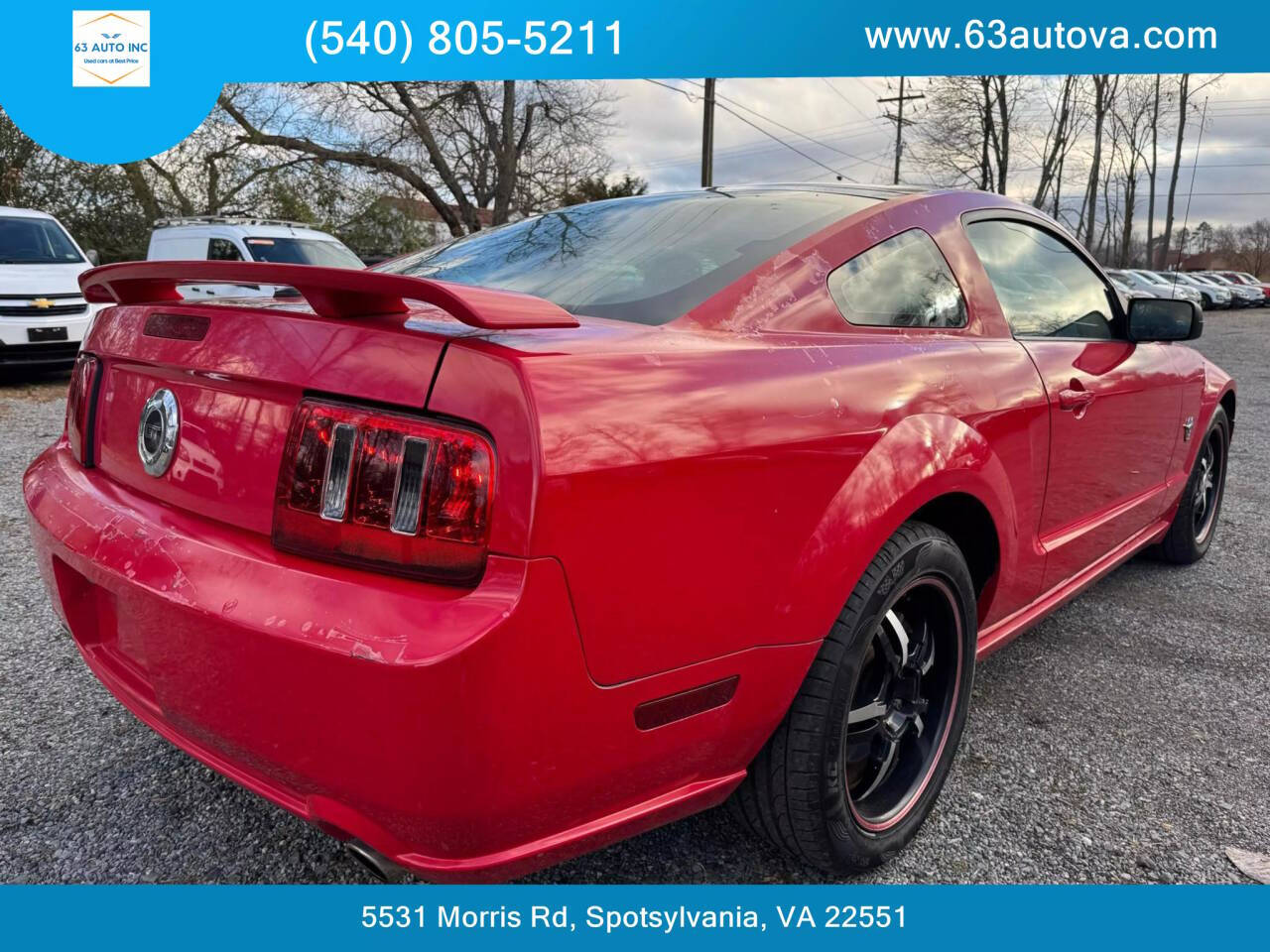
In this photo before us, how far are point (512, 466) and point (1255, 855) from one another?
1942 mm

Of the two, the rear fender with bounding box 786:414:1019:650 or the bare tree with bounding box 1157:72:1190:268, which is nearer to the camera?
the rear fender with bounding box 786:414:1019:650

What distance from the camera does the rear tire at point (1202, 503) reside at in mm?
3918

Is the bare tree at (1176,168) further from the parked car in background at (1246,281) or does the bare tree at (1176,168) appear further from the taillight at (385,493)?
the taillight at (385,493)

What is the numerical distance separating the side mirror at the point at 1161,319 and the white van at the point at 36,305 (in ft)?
27.1

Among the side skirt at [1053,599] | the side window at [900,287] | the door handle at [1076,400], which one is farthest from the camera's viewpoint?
the door handle at [1076,400]

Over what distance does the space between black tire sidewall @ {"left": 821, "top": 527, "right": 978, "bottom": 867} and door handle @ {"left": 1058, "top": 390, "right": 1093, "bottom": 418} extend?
28.6 inches

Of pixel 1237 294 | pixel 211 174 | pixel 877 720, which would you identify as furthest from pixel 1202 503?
pixel 1237 294

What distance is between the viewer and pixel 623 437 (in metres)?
1.35

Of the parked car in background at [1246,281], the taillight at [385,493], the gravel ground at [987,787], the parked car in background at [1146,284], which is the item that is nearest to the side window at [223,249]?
the gravel ground at [987,787]

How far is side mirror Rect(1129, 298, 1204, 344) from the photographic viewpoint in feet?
9.71

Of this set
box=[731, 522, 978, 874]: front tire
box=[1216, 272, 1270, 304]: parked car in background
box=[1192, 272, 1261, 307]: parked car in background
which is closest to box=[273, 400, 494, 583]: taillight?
box=[731, 522, 978, 874]: front tire

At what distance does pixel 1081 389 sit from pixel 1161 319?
65 cm

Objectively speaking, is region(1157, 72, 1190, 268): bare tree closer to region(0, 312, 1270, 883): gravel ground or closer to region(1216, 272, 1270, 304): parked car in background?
region(1216, 272, 1270, 304): parked car in background

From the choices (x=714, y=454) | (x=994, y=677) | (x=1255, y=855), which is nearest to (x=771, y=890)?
(x=714, y=454)
